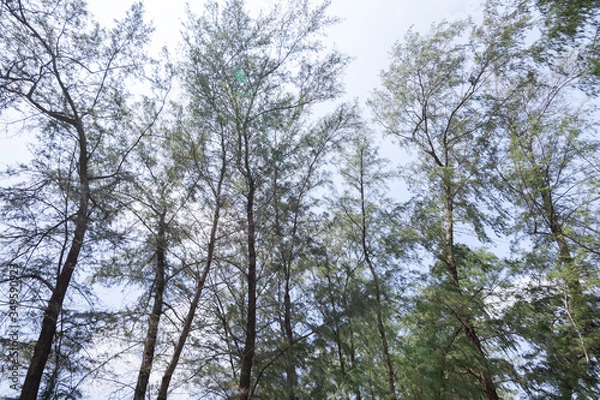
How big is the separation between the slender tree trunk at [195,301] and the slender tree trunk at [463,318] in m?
4.25

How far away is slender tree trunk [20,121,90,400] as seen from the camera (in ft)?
11.2

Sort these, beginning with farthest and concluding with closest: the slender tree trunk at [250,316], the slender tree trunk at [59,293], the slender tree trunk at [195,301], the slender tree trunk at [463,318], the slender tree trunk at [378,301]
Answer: the slender tree trunk at [378,301]
the slender tree trunk at [463,318]
the slender tree trunk at [250,316]
the slender tree trunk at [195,301]
the slender tree trunk at [59,293]

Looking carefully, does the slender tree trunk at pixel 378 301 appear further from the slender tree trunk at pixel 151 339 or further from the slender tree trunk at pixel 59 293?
the slender tree trunk at pixel 59 293

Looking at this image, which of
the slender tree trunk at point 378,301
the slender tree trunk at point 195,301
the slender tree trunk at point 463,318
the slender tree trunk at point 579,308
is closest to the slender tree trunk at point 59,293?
the slender tree trunk at point 195,301

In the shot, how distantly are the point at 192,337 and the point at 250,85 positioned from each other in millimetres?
4531

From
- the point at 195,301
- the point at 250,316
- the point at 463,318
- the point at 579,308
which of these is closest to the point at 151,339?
the point at 195,301

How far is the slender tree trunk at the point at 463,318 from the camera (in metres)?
4.50

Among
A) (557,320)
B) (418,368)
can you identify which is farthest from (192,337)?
(557,320)

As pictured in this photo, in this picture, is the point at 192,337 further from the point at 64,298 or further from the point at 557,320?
the point at 557,320

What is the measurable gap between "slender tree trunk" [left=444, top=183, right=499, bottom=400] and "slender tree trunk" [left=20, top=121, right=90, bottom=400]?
6077 mm

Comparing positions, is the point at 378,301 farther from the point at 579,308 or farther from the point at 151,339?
the point at 151,339

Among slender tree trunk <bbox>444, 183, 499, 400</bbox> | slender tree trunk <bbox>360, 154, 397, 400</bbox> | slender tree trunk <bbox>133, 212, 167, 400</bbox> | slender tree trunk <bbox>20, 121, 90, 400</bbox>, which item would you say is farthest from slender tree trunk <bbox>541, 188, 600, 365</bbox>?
slender tree trunk <bbox>20, 121, 90, 400</bbox>

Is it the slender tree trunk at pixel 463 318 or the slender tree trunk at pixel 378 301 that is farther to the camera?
the slender tree trunk at pixel 378 301

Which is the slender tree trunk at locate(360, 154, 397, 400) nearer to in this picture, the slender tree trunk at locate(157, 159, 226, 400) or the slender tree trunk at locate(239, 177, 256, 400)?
the slender tree trunk at locate(239, 177, 256, 400)
